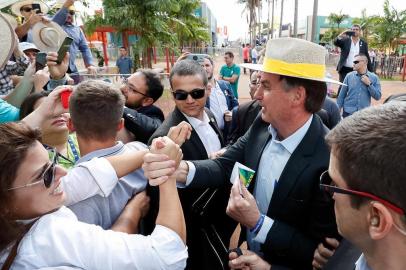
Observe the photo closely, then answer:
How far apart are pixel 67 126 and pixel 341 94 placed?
5.74 meters

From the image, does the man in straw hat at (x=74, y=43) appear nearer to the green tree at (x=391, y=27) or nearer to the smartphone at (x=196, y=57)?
the smartphone at (x=196, y=57)

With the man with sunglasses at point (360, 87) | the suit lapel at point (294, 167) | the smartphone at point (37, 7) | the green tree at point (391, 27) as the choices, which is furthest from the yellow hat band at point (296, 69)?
the green tree at point (391, 27)

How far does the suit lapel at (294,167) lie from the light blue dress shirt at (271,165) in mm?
50

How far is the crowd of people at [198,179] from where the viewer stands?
1.09 meters

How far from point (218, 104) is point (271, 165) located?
2752mm

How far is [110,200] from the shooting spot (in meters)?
1.76

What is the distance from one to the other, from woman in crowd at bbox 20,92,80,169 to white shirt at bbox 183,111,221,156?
92 cm

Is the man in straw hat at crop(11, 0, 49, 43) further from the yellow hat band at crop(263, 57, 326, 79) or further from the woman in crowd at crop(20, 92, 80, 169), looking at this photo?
the yellow hat band at crop(263, 57, 326, 79)

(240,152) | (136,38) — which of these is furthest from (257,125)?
(136,38)

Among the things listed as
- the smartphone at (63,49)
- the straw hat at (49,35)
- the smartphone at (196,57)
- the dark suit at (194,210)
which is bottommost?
the dark suit at (194,210)

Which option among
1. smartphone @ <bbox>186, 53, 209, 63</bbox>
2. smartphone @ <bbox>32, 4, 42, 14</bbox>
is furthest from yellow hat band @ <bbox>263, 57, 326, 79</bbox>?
smartphone @ <bbox>32, 4, 42, 14</bbox>

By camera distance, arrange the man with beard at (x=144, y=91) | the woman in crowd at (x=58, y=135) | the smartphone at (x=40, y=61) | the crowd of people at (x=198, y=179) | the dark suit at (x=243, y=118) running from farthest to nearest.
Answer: the dark suit at (x=243, y=118), the smartphone at (x=40, y=61), the man with beard at (x=144, y=91), the woman in crowd at (x=58, y=135), the crowd of people at (x=198, y=179)

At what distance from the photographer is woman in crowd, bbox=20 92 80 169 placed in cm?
226

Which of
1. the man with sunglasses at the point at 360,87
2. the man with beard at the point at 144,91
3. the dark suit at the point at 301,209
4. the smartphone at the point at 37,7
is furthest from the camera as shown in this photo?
the man with sunglasses at the point at 360,87
